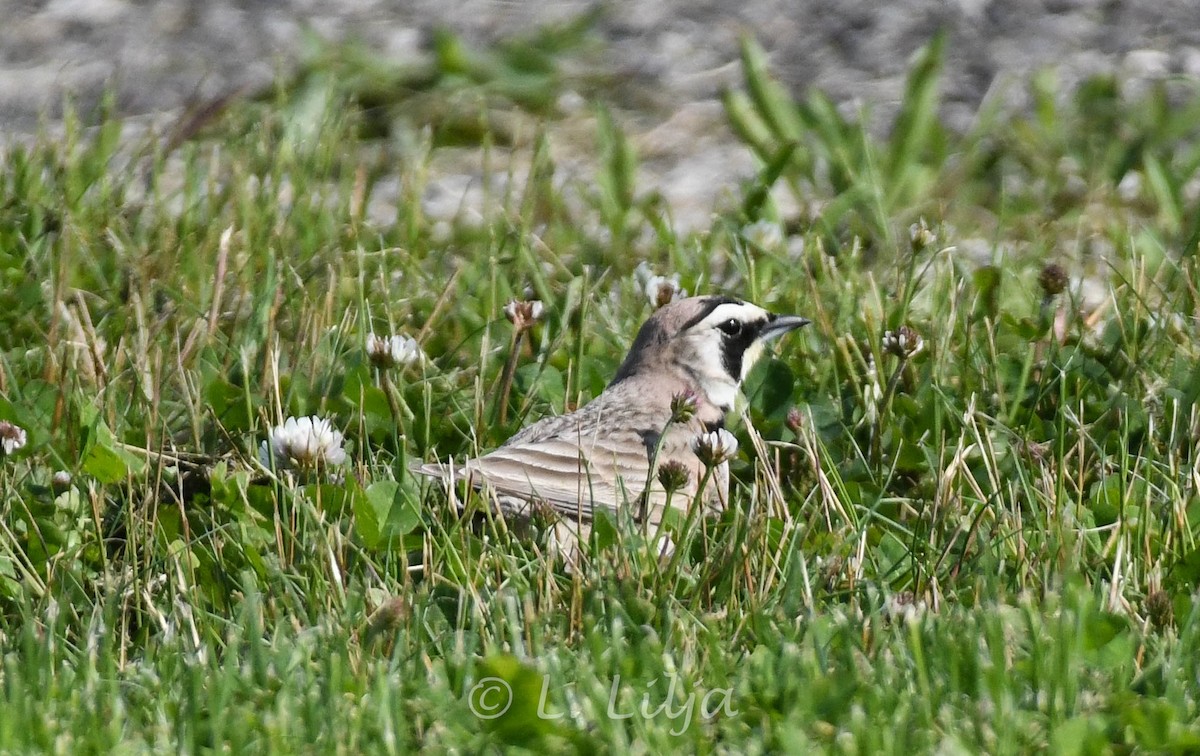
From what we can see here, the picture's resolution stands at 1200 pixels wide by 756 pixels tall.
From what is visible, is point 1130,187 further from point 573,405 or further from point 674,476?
point 674,476

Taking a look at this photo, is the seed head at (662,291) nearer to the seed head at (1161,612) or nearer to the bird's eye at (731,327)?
the bird's eye at (731,327)

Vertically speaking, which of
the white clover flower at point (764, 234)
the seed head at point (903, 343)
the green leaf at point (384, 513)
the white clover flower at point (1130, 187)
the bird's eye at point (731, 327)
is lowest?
the white clover flower at point (1130, 187)

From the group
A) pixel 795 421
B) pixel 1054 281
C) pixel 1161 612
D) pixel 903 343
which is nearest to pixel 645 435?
pixel 795 421

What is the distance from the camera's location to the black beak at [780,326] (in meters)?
4.84

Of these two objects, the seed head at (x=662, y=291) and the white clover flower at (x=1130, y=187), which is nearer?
the seed head at (x=662, y=291)

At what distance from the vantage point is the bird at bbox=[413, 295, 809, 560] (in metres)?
4.06

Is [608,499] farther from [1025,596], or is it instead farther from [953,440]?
[1025,596]

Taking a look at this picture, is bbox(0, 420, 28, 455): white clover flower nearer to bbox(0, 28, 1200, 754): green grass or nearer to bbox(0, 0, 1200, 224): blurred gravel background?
bbox(0, 28, 1200, 754): green grass

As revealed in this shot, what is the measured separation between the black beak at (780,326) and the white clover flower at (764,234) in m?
1.01

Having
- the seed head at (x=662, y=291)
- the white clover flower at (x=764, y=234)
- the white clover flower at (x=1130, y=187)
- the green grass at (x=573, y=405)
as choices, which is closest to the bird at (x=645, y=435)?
the green grass at (x=573, y=405)

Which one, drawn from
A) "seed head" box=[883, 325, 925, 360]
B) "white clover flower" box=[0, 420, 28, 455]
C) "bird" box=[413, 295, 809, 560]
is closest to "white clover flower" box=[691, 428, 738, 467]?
"bird" box=[413, 295, 809, 560]

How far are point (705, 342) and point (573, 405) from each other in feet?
1.36

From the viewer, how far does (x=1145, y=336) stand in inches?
189

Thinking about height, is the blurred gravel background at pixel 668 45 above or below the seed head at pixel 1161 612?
below
